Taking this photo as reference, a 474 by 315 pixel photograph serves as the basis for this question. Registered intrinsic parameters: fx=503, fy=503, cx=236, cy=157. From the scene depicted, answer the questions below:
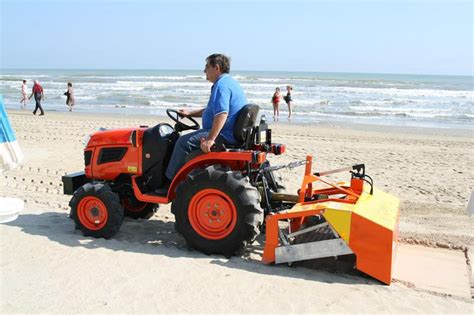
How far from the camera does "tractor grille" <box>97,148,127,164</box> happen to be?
5.30 meters

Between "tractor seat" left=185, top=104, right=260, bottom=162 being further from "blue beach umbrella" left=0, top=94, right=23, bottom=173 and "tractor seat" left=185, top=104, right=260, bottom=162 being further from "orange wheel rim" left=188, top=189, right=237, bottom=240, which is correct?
"blue beach umbrella" left=0, top=94, right=23, bottom=173

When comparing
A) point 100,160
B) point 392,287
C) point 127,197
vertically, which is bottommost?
point 392,287

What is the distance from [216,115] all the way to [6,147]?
2.47m

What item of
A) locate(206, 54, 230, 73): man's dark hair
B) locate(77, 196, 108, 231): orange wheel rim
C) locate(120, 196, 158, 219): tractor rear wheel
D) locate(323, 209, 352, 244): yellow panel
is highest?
locate(206, 54, 230, 73): man's dark hair

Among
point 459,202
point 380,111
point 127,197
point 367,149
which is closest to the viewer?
point 127,197

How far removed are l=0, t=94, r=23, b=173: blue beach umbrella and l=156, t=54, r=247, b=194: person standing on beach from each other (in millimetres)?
2387

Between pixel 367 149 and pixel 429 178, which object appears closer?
pixel 429 178

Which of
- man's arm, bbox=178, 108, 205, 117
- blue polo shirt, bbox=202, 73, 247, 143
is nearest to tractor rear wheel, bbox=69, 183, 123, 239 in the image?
man's arm, bbox=178, 108, 205, 117

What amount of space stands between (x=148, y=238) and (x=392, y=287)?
8.21ft

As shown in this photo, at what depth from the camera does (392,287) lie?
159 inches

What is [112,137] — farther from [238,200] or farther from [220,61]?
[238,200]

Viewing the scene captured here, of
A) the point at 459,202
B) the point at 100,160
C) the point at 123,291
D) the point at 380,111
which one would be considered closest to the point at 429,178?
the point at 459,202

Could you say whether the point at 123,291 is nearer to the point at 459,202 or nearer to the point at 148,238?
the point at 148,238

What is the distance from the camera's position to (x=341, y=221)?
13.5ft
